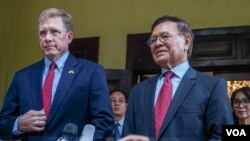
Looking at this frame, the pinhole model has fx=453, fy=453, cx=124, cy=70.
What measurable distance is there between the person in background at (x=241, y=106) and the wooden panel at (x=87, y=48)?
209cm

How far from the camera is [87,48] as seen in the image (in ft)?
16.6

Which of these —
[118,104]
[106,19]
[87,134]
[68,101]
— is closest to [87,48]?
[106,19]

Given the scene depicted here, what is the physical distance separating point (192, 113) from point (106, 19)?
3.37m

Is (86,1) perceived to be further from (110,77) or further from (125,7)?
(110,77)

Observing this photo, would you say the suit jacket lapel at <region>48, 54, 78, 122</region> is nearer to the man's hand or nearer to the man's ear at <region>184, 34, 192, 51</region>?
the man's hand

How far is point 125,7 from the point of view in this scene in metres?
5.06

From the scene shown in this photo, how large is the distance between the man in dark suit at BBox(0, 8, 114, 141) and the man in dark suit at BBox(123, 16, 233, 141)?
0.16 m

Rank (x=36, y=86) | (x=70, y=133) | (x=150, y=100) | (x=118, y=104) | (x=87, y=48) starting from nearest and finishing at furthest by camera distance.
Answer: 1. (x=70, y=133)
2. (x=150, y=100)
3. (x=36, y=86)
4. (x=118, y=104)
5. (x=87, y=48)

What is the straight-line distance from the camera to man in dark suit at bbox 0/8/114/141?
195 cm

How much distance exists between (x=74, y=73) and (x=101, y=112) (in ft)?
0.83

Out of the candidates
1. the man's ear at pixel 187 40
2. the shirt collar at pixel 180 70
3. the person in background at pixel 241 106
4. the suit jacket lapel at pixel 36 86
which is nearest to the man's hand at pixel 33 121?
the suit jacket lapel at pixel 36 86

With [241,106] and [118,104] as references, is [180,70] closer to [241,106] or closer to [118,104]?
[241,106]

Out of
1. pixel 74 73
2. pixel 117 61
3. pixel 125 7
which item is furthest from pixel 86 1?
pixel 74 73

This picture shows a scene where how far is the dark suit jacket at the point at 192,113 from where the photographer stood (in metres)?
1.81
